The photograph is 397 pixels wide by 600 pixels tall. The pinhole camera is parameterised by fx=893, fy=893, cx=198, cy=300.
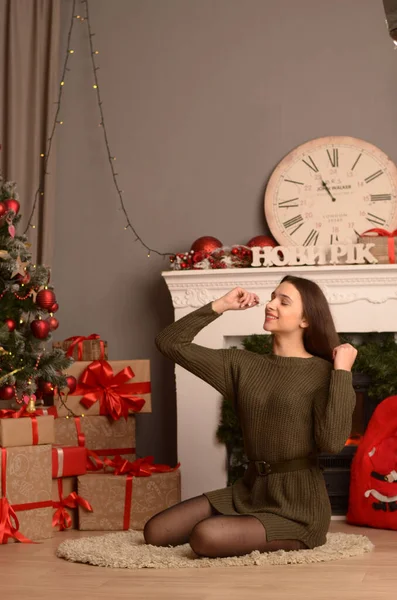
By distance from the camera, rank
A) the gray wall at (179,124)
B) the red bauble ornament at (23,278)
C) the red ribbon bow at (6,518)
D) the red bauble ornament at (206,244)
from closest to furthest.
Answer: the red ribbon bow at (6,518)
the red bauble ornament at (23,278)
the red bauble ornament at (206,244)
the gray wall at (179,124)

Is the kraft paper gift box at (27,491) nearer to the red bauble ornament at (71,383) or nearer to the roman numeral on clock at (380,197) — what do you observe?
the red bauble ornament at (71,383)

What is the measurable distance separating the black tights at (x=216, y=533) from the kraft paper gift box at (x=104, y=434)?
88 cm

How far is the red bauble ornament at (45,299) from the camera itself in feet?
12.5

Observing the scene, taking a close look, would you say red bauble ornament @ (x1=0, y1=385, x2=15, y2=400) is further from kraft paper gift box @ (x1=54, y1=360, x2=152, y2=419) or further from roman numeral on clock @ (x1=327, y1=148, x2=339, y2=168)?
roman numeral on clock @ (x1=327, y1=148, x2=339, y2=168)

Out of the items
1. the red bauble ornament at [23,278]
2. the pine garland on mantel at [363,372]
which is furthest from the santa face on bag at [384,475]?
the red bauble ornament at [23,278]

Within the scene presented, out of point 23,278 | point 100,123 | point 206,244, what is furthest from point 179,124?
point 23,278

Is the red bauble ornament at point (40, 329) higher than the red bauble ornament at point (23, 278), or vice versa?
the red bauble ornament at point (23, 278)

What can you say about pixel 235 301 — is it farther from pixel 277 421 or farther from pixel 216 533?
pixel 216 533

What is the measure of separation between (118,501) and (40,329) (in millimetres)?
786

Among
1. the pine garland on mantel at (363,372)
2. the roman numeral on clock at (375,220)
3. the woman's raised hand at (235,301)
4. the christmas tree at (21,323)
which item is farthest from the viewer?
the roman numeral on clock at (375,220)

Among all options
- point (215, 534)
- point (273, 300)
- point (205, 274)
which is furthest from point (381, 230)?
point (215, 534)

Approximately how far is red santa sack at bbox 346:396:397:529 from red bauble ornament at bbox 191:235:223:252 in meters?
1.07

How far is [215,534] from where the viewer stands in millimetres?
2848

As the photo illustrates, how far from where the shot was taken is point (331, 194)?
4414 millimetres
